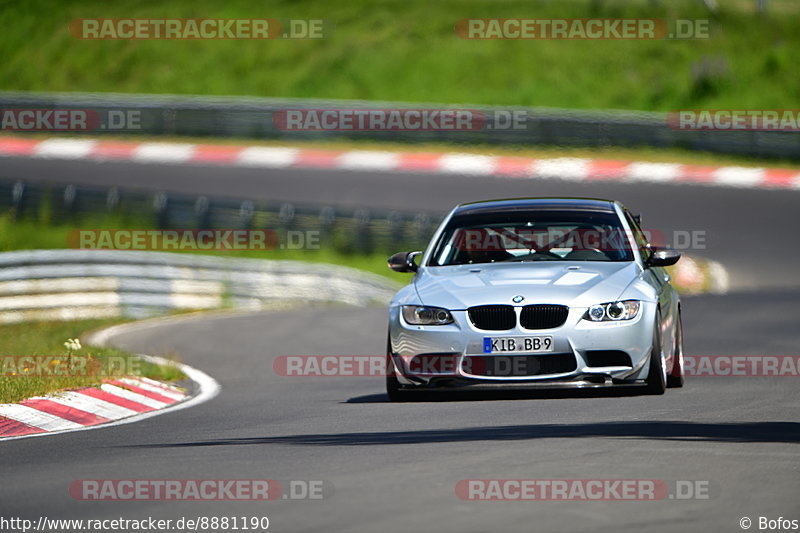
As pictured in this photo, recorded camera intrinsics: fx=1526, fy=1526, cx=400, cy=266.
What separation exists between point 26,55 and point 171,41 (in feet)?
13.3

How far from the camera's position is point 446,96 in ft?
127

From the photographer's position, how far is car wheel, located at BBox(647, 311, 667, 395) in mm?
10078

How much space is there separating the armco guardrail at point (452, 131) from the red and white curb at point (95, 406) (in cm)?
1982

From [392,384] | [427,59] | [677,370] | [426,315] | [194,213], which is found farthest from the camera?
[427,59]

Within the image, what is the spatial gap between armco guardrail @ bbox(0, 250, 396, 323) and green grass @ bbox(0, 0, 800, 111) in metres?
16.7

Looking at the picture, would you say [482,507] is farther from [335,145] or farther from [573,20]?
[573,20]

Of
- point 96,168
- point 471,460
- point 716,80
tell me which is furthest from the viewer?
point 716,80

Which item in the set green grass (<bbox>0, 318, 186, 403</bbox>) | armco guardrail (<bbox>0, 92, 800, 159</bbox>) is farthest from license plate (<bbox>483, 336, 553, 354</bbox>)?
armco guardrail (<bbox>0, 92, 800, 159</bbox>)

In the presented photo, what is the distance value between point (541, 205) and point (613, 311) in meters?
1.60

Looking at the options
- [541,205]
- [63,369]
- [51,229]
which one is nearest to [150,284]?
[51,229]

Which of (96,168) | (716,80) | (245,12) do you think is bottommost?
(96,168)

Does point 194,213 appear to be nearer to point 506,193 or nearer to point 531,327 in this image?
point 506,193

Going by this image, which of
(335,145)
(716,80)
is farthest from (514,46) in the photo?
(335,145)

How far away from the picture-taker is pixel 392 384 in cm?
1041
